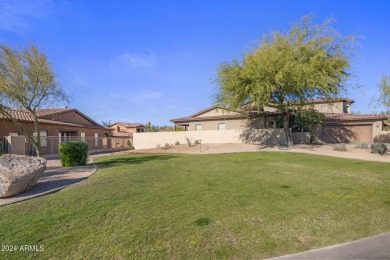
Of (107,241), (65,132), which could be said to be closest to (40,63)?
(107,241)

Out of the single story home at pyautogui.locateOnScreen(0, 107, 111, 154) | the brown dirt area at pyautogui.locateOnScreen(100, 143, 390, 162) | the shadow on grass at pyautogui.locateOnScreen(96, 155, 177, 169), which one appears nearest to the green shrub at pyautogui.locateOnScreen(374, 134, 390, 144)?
the brown dirt area at pyautogui.locateOnScreen(100, 143, 390, 162)

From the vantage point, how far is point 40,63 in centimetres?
1459

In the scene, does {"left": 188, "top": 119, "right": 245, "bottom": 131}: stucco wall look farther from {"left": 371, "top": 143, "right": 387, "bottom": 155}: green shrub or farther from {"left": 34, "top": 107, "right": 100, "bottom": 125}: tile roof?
{"left": 34, "top": 107, "right": 100, "bottom": 125}: tile roof

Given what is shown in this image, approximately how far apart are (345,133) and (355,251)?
94.3 ft

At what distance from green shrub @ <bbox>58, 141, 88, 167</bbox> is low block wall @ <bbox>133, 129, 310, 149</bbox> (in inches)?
682

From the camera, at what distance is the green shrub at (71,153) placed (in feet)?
42.6

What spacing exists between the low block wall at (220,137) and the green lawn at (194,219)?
18898 millimetres

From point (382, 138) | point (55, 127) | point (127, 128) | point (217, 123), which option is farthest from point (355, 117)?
point (127, 128)

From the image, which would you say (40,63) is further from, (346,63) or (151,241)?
(346,63)

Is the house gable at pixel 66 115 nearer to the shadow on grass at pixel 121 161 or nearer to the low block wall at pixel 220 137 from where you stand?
the low block wall at pixel 220 137

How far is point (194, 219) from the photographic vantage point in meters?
4.86

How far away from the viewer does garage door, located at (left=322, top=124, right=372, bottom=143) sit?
28.0 m

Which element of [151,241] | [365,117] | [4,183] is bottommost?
[151,241]

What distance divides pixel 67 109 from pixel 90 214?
95.8ft
